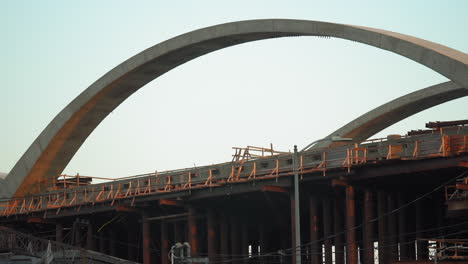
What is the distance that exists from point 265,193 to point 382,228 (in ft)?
27.5

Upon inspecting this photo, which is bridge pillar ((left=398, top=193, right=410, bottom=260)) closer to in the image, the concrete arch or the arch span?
the concrete arch

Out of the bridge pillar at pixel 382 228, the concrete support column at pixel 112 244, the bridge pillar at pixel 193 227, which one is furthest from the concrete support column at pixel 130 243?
the bridge pillar at pixel 382 228

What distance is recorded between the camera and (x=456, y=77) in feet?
165

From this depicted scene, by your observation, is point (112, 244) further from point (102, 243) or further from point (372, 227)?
point (372, 227)

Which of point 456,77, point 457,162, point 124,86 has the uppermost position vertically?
point 124,86

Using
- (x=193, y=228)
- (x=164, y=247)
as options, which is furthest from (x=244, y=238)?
(x=164, y=247)

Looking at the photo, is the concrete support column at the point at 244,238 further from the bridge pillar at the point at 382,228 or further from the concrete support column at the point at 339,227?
the bridge pillar at the point at 382,228

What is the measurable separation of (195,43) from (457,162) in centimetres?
2360

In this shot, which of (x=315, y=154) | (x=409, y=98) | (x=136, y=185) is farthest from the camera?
(x=409, y=98)

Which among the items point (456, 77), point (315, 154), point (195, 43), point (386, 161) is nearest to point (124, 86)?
point (195, 43)

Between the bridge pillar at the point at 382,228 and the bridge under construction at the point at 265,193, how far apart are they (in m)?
0.10

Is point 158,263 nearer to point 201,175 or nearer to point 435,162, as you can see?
point 201,175

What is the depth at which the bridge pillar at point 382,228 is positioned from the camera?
58281 mm

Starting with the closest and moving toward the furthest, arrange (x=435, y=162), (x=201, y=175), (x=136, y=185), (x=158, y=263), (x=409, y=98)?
(x=435, y=162)
(x=201, y=175)
(x=136, y=185)
(x=158, y=263)
(x=409, y=98)
